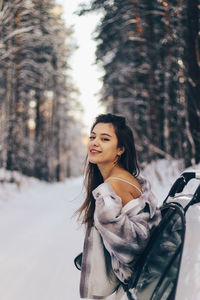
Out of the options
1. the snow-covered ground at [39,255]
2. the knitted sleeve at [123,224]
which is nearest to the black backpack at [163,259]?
the knitted sleeve at [123,224]

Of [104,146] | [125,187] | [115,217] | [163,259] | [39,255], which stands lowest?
[39,255]

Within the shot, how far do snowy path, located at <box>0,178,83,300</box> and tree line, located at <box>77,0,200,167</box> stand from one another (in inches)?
139

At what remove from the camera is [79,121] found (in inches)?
1571

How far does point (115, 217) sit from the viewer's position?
1.76 meters

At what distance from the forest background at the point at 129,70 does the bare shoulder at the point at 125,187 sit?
7.40 ft

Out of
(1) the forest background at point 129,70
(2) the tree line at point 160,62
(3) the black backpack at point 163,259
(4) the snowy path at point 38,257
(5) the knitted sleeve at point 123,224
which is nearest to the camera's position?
(3) the black backpack at point 163,259

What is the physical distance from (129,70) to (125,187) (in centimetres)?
1470

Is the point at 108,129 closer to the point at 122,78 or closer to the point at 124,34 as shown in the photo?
the point at 124,34

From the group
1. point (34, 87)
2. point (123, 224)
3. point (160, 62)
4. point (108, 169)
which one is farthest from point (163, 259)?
point (34, 87)

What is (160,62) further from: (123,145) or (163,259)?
(163,259)

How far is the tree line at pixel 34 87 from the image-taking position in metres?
15.6

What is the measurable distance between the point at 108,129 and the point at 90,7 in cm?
1116

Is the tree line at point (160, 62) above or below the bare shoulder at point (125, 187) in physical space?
above

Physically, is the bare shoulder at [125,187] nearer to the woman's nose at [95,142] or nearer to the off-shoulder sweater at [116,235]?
the off-shoulder sweater at [116,235]
